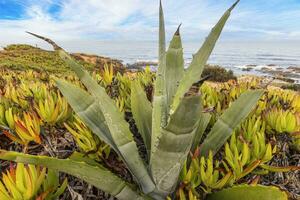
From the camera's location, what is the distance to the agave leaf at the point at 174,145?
1210 millimetres

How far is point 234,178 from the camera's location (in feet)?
5.35

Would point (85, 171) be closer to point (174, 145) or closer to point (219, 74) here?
point (174, 145)

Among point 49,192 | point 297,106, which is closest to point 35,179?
point 49,192

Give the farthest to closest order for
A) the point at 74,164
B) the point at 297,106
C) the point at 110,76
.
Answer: the point at 110,76, the point at 297,106, the point at 74,164

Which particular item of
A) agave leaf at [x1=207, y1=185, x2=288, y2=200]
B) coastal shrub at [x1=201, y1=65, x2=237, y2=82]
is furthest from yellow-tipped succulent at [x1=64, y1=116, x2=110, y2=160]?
coastal shrub at [x1=201, y1=65, x2=237, y2=82]

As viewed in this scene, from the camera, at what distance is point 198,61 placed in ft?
5.43

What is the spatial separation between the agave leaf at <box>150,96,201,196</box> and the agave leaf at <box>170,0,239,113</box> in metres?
0.22

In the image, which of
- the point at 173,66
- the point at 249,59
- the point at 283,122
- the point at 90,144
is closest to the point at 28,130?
the point at 90,144

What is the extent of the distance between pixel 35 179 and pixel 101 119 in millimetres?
461

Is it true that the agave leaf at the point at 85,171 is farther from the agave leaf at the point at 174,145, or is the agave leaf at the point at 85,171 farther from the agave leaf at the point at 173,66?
the agave leaf at the point at 173,66

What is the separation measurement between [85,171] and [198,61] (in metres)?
0.76

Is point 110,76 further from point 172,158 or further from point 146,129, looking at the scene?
point 172,158

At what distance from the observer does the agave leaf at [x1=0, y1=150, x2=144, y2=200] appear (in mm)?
1405

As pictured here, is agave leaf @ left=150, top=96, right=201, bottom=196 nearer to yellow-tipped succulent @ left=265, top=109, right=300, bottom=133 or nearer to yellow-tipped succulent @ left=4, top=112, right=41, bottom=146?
yellow-tipped succulent @ left=4, top=112, right=41, bottom=146
